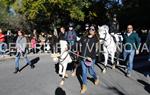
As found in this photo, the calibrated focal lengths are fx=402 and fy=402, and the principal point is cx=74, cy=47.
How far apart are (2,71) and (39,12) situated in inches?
536

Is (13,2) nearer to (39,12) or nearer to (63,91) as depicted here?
(39,12)

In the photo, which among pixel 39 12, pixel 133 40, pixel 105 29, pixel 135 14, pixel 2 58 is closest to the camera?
pixel 133 40

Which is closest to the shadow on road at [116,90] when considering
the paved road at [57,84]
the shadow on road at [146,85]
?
the paved road at [57,84]

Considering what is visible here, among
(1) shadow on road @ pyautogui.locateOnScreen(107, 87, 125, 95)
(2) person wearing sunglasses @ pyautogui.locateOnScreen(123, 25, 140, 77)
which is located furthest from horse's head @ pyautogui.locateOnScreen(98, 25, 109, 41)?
(1) shadow on road @ pyautogui.locateOnScreen(107, 87, 125, 95)

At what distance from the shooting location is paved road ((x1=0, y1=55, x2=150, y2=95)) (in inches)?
503

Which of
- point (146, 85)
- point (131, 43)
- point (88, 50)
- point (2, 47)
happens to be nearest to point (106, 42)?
point (131, 43)

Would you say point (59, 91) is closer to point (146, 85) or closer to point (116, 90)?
point (116, 90)

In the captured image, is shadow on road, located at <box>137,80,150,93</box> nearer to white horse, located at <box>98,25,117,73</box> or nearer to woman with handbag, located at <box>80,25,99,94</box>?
woman with handbag, located at <box>80,25,99,94</box>

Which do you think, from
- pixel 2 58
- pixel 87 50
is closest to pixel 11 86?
pixel 87 50

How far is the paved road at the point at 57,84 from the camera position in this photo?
12781 mm

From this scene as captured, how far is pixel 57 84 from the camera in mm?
14102

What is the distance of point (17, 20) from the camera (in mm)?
53375

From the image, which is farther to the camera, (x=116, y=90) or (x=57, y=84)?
(x=57, y=84)

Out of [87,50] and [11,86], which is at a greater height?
[87,50]
